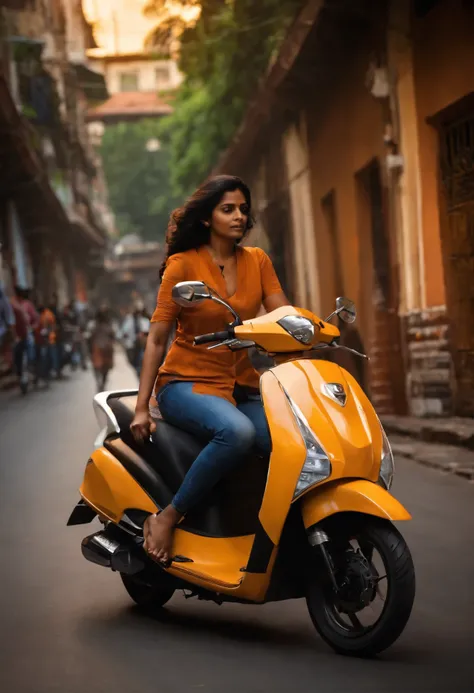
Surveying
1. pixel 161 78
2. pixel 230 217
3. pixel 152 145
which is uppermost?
pixel 161 78

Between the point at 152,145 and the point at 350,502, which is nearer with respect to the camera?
the point at 350,502

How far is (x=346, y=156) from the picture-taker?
17.6 metres

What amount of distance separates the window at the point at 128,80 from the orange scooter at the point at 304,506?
7270cm

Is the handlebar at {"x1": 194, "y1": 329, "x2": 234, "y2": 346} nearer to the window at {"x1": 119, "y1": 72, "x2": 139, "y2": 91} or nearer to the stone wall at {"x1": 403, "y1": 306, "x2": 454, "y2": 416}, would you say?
the stone wall at {"x1": 403, "y1": 306, "x2": 454, "y2": 416}

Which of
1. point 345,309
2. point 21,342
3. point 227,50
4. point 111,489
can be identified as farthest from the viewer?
point 227,50

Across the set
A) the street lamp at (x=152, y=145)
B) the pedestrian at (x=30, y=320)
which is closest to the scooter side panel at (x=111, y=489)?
the pedestrian at (x=30, y=320)

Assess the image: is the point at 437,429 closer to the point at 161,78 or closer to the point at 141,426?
the point at 141,426

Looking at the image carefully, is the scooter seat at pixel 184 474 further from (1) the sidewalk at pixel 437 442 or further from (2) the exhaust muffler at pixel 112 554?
(1) the sidewalk at pixel 437 442

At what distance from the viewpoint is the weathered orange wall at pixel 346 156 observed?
52.7ft

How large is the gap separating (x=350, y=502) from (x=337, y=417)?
0.31m

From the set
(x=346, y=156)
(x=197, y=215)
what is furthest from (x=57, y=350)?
(x=197, y=215)

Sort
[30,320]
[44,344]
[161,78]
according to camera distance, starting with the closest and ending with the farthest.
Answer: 1. [30,320]
2. [44,344]
3. [161,78]

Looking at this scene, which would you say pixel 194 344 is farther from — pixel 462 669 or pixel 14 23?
pixel 14 23

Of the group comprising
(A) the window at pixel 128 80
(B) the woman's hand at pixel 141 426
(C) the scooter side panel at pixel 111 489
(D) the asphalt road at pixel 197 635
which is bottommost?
(D) the asphalt road at pixel 197 635
